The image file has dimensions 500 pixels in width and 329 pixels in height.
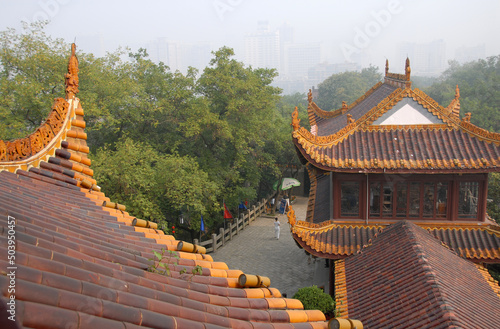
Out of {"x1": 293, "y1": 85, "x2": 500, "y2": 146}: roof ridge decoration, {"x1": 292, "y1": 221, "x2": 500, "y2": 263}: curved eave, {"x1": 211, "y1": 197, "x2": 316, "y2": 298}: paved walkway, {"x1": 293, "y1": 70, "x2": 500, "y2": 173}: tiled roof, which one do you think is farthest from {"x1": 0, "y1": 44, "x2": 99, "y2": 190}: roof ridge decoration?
{"x1": 211, "y1": 197, "x2": 316, "y2": 298}: paved walkway

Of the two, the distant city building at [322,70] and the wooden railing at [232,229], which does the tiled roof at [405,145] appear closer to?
the wooden railing at [232,229]

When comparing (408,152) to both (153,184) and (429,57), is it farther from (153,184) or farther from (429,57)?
(429,57)

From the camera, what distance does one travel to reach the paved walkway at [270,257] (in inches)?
579

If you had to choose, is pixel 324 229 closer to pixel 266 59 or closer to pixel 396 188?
pixel 396 188

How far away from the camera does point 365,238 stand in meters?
9.75

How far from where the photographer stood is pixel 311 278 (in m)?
14.8

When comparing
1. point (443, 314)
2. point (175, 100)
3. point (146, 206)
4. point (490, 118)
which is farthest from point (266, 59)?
point (443, 314)

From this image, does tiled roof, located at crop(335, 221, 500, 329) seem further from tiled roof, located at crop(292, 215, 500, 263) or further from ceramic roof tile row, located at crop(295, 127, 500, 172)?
ceramic roof tile row, located at crop(295, 127, 500, 172)

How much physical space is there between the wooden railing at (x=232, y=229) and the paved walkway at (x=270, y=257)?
237mm

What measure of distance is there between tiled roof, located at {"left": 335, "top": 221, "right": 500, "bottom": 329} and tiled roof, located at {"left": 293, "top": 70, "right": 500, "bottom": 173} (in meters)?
1.59

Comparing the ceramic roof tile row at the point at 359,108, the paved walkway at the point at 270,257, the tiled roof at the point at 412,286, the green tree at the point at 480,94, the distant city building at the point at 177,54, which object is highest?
the distant city building at the point at 177,54

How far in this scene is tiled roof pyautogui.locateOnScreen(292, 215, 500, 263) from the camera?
9297 mm

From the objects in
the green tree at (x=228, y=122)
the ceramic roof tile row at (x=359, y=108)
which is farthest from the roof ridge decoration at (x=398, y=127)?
the green tree at (x=228, y=122)

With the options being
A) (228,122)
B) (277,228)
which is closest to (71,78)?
(228,122)
